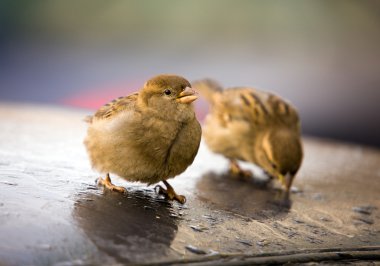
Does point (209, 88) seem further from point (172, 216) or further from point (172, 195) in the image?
point (172, 216)

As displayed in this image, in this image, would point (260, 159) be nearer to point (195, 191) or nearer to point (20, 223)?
point (195, 191)

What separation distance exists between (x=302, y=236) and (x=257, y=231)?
0.63 ft

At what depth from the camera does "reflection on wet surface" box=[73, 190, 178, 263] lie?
1877 millimetres

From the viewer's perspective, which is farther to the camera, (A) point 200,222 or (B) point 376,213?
(B) point 376,213

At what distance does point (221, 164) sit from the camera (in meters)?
4.36

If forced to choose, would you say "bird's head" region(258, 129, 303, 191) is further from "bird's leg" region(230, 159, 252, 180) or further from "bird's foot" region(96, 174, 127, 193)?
"bird's foot" region(96, 174, 127, 193)

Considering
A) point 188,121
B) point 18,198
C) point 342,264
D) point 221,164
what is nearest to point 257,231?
point 342,264

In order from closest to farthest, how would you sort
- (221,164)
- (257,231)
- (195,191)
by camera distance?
(257,231) < (195,191) < (221,164)

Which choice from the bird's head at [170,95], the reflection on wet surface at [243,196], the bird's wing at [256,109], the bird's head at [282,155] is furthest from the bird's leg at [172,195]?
the bird's wing at [256,109]

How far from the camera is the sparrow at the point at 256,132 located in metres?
3.74

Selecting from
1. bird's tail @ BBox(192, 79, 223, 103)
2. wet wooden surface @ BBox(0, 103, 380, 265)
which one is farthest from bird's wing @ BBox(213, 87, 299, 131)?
wet wooden surface @ BBox(0, 103, 380, 265)

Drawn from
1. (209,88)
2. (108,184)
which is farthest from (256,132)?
(108,184)

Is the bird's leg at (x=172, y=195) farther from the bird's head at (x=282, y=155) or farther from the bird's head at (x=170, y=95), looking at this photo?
the bird's head at (x=282, y=155)

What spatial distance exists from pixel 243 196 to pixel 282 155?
2.02 ft
